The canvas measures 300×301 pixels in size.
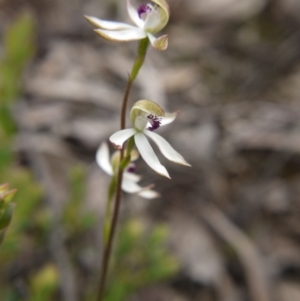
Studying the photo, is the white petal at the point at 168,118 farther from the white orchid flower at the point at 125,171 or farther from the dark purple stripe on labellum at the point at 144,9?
the dark purple stripe on labellum at the point at 144,9

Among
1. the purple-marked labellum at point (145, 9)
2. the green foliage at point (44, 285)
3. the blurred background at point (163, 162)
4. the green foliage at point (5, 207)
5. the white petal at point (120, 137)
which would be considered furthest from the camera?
the blurred background at point (163, 162)

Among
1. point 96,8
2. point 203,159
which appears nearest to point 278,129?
point 203,159

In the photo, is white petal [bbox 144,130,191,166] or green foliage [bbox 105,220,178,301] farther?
green foliage [bbox 105,220,178,301]

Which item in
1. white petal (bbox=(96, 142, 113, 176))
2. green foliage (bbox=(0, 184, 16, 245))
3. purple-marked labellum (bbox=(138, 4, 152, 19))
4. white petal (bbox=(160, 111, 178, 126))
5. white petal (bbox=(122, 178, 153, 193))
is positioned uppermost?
purple-marked labellum (bbox=(138, 4, 152, 19))

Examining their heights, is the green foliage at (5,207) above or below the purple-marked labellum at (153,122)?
below

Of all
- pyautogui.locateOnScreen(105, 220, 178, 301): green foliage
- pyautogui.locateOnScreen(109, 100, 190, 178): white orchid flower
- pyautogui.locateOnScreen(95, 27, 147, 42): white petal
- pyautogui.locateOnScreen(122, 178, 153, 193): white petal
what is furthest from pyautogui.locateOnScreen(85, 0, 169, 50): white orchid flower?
pyautogui.locateOnScreen(105, 220, 178, 301): green foliage

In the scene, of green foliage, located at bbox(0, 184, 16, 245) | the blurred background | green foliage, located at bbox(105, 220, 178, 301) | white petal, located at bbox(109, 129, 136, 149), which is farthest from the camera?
the blurred background

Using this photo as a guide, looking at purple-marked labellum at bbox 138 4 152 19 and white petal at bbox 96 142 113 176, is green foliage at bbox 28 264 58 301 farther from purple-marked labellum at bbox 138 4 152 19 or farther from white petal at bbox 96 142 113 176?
purple-marked labellum at bbox 138 4 152 19

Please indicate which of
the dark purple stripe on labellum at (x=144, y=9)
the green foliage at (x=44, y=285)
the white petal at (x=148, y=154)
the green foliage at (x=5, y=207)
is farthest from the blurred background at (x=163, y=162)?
Answer: the dark purple stripe on labellum at (x=144, y=9)
